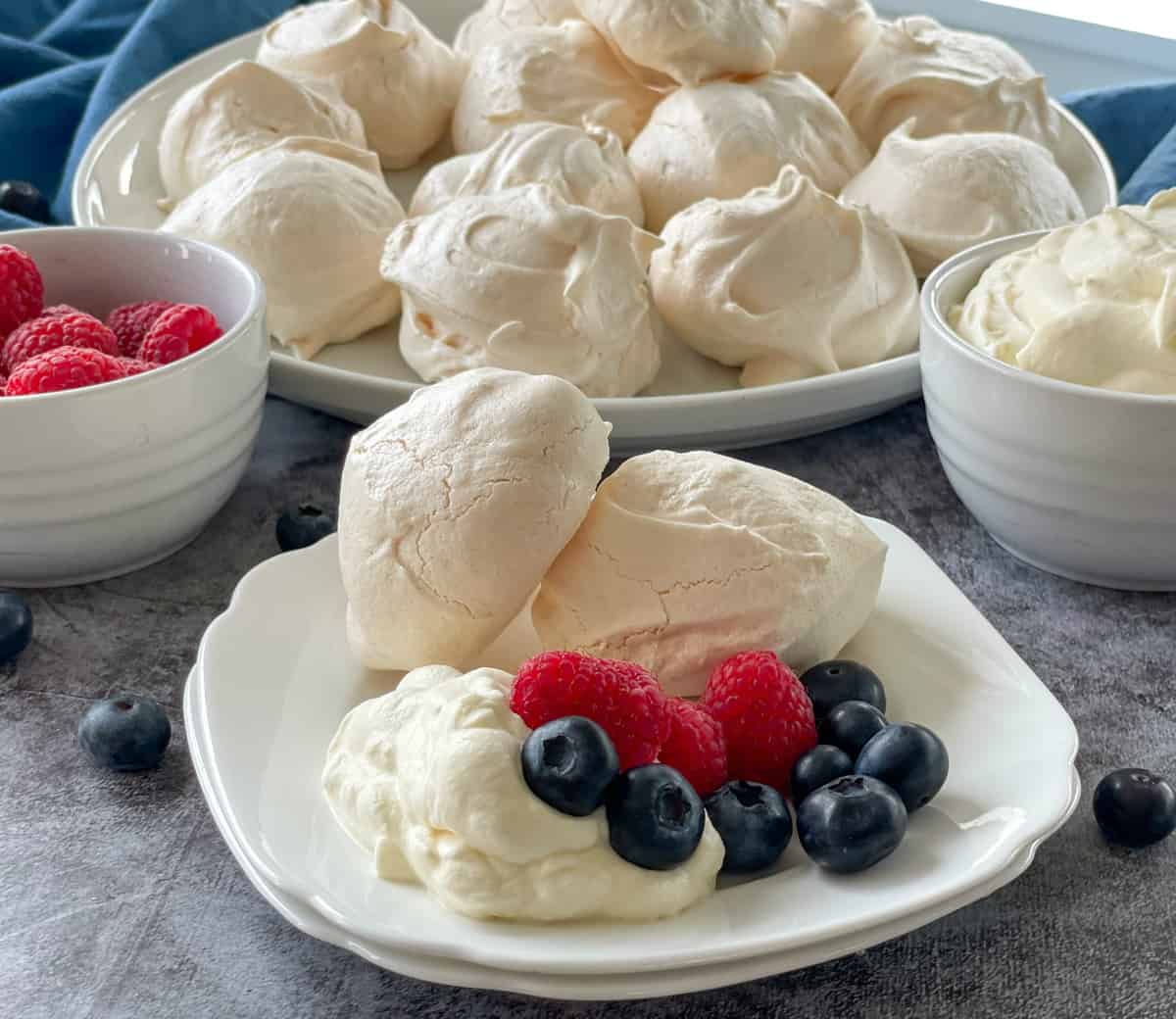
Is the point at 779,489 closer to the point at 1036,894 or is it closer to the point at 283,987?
the point at 1036,894

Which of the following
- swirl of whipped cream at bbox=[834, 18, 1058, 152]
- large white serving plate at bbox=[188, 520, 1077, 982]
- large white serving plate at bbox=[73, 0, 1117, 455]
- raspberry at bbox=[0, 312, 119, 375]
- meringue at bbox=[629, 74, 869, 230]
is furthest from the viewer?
swirl of whipped cream at bbox=[834, 18, 1058, 152]

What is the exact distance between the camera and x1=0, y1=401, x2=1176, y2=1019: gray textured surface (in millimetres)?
896

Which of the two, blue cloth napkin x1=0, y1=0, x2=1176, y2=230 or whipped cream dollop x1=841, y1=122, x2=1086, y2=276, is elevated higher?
whipped cream dollop x1=841, y1=122, x2=1086, y2=276

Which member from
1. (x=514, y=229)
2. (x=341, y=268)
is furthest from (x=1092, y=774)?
(x=341, y=268)

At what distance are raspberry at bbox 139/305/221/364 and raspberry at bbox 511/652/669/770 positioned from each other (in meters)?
0.60

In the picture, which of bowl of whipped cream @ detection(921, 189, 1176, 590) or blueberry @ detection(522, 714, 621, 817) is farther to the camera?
bowl of whipped cream @ detection(921, 189, 1176, 590)

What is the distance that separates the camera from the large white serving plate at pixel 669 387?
1.48 m

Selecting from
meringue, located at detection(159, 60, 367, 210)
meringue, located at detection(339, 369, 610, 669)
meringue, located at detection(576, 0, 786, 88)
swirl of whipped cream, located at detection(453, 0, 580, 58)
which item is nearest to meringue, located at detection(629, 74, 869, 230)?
meringue, located at detection(576, 0, 786, 88)

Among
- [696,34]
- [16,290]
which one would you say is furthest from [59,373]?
[696,34]

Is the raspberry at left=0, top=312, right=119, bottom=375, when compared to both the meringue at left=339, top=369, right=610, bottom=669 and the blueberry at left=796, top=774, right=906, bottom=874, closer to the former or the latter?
the meringue at left=339, top=369, right=610, bottom=669

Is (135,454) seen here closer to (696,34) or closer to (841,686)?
(841,686)

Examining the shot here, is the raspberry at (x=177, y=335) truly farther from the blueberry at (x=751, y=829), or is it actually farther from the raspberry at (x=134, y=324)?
the blueberry at (x=751, y=829)

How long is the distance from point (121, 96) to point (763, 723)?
1626 millimetres

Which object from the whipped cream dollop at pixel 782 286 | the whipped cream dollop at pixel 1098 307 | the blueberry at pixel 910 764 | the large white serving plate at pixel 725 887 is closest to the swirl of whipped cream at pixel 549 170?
the whipped cream dollop at pixel 782 286
